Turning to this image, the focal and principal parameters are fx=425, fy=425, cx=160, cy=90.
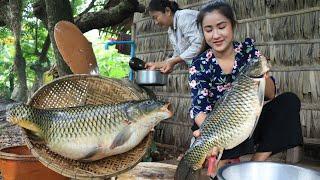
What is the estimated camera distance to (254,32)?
4727 mm

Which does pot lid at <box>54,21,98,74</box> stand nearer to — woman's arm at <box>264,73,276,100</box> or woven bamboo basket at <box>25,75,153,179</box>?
woven bamboo basket at <box>25,75,153,179</box>

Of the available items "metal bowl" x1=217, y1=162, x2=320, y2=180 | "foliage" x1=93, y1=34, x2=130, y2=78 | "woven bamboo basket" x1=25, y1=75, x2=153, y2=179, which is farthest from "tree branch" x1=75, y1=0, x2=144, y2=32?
"foliage" x1=93, y1=34, x2=130, y2=78

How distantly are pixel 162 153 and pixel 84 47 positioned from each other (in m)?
2.10

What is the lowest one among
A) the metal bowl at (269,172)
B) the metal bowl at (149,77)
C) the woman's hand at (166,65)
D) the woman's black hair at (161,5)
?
the metal bowl at (269,172)

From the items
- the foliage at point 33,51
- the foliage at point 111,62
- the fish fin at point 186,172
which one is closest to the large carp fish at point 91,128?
the fish fin at point 186,172

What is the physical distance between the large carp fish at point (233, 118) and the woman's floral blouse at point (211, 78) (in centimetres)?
63

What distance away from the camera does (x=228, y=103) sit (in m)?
2.28

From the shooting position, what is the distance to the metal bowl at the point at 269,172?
1.94 m

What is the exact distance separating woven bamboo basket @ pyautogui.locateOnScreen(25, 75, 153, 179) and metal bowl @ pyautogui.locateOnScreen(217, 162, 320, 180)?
34.8 inches

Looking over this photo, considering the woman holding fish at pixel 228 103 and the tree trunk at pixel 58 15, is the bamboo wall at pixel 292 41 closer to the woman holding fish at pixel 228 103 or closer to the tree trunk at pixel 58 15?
the woman holding fish at pixel 228 103

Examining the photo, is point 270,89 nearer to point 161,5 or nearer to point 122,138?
point 122,138

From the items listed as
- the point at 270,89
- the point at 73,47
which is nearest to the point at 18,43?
the point at 73,47

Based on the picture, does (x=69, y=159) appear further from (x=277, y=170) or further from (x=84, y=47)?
(x=84, y=47)

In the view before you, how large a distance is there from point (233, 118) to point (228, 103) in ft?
0.28
